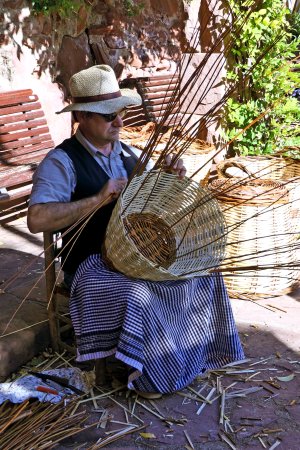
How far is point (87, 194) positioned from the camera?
2695 millimetres

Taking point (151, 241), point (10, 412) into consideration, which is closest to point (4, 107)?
point (151, 241)

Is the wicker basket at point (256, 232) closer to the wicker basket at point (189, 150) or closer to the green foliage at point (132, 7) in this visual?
the wicker basket at point (189, 150)

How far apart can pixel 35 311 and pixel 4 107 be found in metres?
2.06

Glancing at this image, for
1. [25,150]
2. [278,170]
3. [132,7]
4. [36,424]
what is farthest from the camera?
[132,7]

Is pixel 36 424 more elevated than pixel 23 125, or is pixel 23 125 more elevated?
pixel 23 125

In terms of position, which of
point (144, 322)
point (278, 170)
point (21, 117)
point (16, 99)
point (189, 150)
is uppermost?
point (16, 99)

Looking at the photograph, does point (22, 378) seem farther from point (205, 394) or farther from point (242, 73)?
point (242, 73)

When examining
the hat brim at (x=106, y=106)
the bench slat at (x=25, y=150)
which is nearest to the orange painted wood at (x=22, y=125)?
the bench slat at (x=25, y=150)

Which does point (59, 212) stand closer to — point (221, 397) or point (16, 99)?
point (221, 397)

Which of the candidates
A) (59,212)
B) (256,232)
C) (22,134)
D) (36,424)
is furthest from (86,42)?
(36,424)

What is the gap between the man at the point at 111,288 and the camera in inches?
98.1

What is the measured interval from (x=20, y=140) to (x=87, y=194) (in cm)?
213

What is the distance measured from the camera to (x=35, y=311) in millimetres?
3094

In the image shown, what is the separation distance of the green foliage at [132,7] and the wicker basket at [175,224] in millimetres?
3238
